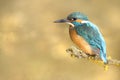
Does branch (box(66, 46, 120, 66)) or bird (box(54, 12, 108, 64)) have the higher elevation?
bird (box(54, 12, 108, 64))

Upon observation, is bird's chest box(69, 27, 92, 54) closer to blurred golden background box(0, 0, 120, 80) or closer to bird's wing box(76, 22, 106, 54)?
bird's wing box(76, 22, 106, 54)

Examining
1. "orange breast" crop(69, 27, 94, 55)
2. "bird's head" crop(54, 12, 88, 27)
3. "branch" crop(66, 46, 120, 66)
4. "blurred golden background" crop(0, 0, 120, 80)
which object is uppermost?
"blurred golden background" crop(0, 0, 120, 80)

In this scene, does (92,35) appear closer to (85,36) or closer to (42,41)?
(85,36)

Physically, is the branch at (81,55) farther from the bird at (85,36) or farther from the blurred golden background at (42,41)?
the blurred golden background at (42,41)

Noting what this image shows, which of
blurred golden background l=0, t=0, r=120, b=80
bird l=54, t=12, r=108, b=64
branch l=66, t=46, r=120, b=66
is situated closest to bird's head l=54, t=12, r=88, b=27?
bird l=54, t=12, r=108, b=64

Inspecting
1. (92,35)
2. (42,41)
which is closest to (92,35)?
(92,35)

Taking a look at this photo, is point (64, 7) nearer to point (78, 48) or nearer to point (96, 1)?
point (96, 1)
